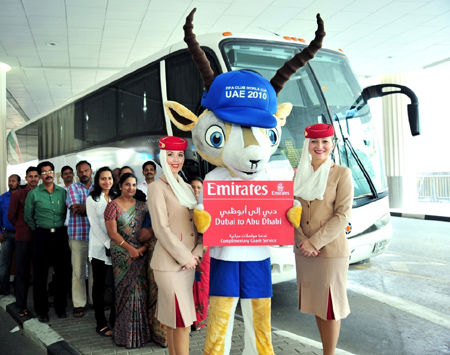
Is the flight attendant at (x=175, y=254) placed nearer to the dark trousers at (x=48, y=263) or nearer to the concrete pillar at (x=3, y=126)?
the dark trousers at (x=48, y=263)

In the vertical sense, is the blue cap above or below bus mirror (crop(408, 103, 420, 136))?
below

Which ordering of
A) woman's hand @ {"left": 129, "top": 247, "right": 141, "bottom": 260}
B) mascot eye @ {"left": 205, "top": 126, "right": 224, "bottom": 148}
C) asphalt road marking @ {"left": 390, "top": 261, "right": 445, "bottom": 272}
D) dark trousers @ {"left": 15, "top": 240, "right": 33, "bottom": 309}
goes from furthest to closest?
1. asphalt road marking @ {"left": 390, "top": 261, "right": 445, "bottom": 272}
2. dark trousers @ {"left": 15, "top": 240, "right": 33, "bottom": 309}
3. woman's hand @ {"left": 129, "top": 247, "right": 141, "bottom": 260}
4. mascot eye @ {"left": 205, "top": 126, "right": 224, "bottom": 148}

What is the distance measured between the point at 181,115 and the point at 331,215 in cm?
136

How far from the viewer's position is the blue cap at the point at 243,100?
3.22 meters

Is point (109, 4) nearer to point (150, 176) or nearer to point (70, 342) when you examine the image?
point (150, 176)

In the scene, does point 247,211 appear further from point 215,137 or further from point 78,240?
point 78,240

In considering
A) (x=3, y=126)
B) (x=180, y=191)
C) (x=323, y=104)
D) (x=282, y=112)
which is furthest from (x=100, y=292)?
(x=3, y=126)

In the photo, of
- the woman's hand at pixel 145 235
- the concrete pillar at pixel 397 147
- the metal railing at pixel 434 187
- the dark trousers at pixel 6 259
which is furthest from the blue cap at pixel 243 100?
the metal railing at pixel 434 187

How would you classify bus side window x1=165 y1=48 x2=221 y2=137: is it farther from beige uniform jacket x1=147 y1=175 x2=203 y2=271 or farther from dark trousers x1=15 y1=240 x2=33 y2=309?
dark trousers x1=15 y1=240 x2=33 y2=309

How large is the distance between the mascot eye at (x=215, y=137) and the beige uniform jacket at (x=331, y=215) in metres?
0.76

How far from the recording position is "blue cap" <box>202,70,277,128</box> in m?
3.22

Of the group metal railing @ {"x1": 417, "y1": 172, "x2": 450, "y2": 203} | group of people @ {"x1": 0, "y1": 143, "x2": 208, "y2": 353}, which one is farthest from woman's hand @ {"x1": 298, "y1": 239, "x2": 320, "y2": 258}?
metal railing @ {"x1": 417, "y1": 172, "x2": 450, "y2": 203}

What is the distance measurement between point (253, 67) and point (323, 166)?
8.18 feet

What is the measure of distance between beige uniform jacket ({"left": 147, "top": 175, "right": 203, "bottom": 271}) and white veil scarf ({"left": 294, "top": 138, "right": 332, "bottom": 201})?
0.84 m
